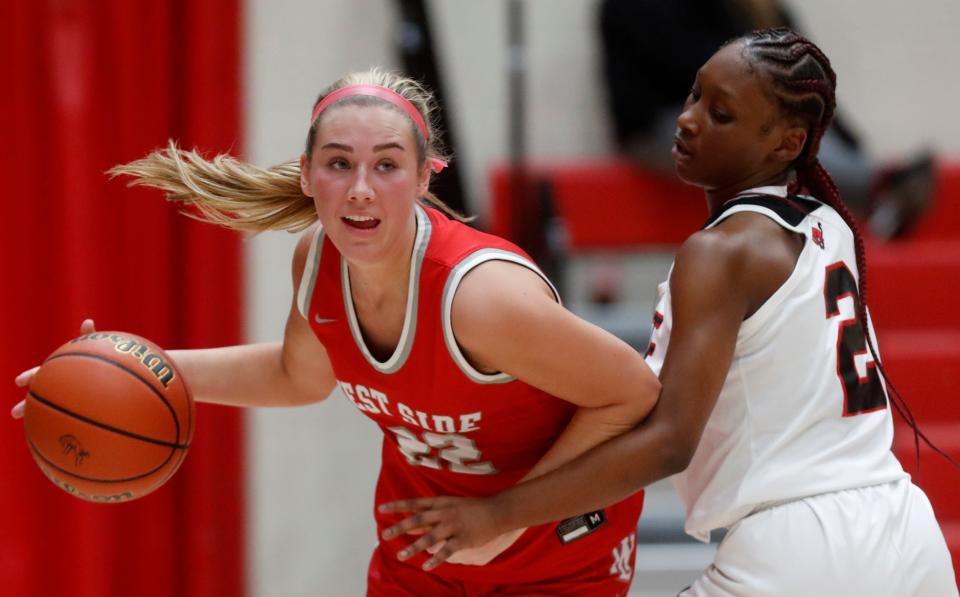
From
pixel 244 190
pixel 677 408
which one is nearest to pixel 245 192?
pixel 244 190

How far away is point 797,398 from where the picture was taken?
1868mm

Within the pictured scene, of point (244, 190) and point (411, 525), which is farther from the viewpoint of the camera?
point (244, 190)

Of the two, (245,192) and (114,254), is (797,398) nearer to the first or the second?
(245,192)

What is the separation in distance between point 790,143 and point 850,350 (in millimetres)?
366

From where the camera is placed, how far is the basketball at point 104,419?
2.02 metres

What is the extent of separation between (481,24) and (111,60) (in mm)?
1623

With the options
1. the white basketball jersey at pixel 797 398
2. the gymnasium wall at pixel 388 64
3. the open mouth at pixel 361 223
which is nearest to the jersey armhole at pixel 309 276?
the open mouth at pixel 361 223

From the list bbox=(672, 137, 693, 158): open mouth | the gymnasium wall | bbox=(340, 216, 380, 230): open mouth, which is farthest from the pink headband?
the gymnasium wall

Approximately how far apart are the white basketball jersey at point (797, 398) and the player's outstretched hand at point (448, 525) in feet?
1.21

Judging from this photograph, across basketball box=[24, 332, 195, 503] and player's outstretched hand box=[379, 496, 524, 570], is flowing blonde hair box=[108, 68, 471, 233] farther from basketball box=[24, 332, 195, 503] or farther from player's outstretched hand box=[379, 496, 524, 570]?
player's outstretched hand box=[379, 496, 524, 570]

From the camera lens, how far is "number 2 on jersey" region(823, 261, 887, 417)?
1.89 meters

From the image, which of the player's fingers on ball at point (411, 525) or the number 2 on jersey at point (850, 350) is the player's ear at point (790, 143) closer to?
the number 2 on jersey at point (850, 350)

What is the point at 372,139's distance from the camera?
1.84m

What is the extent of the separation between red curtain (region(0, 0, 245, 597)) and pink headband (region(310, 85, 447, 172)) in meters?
1.37
